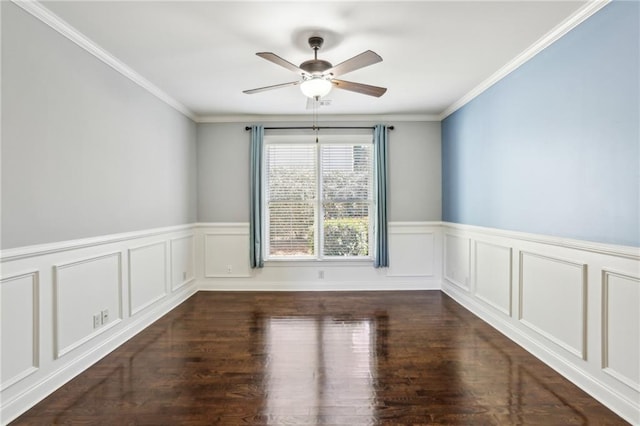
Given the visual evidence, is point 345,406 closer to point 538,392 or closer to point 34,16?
point 538,392

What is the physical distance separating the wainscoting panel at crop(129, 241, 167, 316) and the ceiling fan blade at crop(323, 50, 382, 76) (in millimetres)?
2678

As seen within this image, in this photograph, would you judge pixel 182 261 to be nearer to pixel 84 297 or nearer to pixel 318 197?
pixel 84 297

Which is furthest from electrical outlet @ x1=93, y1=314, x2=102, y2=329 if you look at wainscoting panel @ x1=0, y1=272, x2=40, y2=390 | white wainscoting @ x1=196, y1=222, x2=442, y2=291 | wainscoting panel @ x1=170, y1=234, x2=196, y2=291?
white wainscoting @ x1=196, y1=222, x2=442, y2=291

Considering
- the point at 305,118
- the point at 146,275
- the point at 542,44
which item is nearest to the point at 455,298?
the point at 542,44

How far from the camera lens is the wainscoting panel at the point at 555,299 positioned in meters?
2.42

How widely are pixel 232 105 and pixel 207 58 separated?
144 cm

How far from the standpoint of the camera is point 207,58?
3.03 m

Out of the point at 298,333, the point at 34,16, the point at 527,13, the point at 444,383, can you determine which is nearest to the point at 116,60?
the point at 34,16

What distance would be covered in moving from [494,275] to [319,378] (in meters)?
2.28

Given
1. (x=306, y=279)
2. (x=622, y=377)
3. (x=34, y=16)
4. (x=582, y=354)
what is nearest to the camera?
(x=622, y=377)

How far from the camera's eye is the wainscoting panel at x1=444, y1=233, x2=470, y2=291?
4.26m

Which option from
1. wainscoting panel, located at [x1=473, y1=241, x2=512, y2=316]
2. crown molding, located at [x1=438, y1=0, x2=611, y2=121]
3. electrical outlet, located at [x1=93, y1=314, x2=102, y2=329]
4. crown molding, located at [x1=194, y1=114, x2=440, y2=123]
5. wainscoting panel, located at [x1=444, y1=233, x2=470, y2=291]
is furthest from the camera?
crown molding, located at [x1=194, y1=114, x2=440, y2=123]

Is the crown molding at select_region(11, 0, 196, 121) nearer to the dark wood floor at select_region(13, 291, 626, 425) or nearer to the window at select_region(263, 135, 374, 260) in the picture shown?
the window at select_region(263, 135, 374, 260)

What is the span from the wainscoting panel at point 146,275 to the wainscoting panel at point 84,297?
8.7 inches
